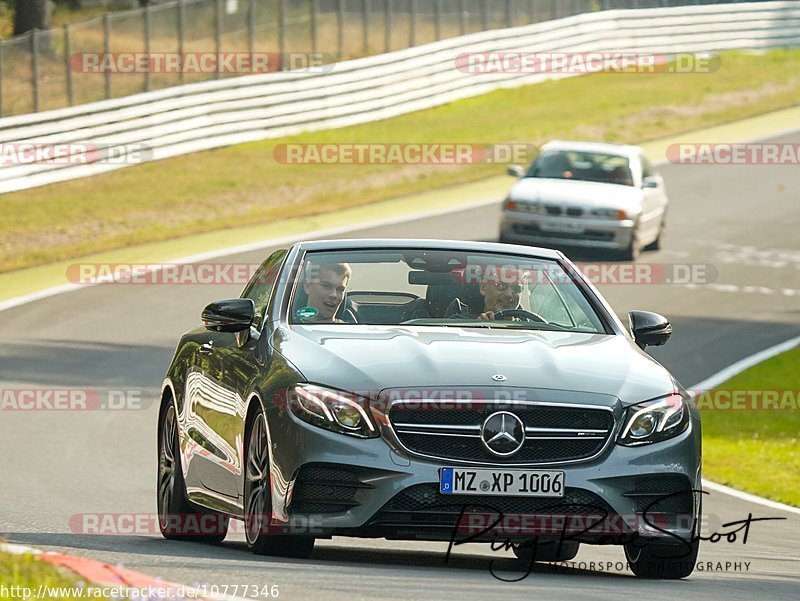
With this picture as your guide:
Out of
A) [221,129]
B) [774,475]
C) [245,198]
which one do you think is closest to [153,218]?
[245,198]

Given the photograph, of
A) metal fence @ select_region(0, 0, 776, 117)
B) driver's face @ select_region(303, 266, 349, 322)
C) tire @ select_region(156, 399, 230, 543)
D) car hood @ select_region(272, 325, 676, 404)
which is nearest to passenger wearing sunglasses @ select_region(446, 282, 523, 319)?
car hood @ select_region(272, 325, 676, 404)

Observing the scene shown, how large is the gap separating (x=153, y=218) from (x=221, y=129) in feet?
18.4

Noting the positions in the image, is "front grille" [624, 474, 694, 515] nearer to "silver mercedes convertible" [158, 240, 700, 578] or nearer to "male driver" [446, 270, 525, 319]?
"silver mercedes convertible" [158, 240, 700, 578]

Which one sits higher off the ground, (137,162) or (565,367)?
(565,367)

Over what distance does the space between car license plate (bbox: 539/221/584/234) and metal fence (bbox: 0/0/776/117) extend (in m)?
9.36

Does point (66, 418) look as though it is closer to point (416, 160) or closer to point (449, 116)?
point (416, 160)

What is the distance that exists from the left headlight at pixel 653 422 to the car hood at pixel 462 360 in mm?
50

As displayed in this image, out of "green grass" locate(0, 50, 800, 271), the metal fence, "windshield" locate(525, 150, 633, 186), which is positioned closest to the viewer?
"windshield" locate(525, 150, 633, 186)

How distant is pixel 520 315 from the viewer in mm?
8977

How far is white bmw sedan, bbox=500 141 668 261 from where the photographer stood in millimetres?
25141

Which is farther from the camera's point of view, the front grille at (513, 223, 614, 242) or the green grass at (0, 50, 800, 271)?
the green grass at (0, 50, 800, 271)

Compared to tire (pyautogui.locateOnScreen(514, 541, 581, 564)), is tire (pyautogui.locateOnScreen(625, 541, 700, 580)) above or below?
above

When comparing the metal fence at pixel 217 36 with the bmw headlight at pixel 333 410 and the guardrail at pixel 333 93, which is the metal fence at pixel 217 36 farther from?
the bmw headlight at pixel 333 410

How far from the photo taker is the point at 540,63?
43906mm
